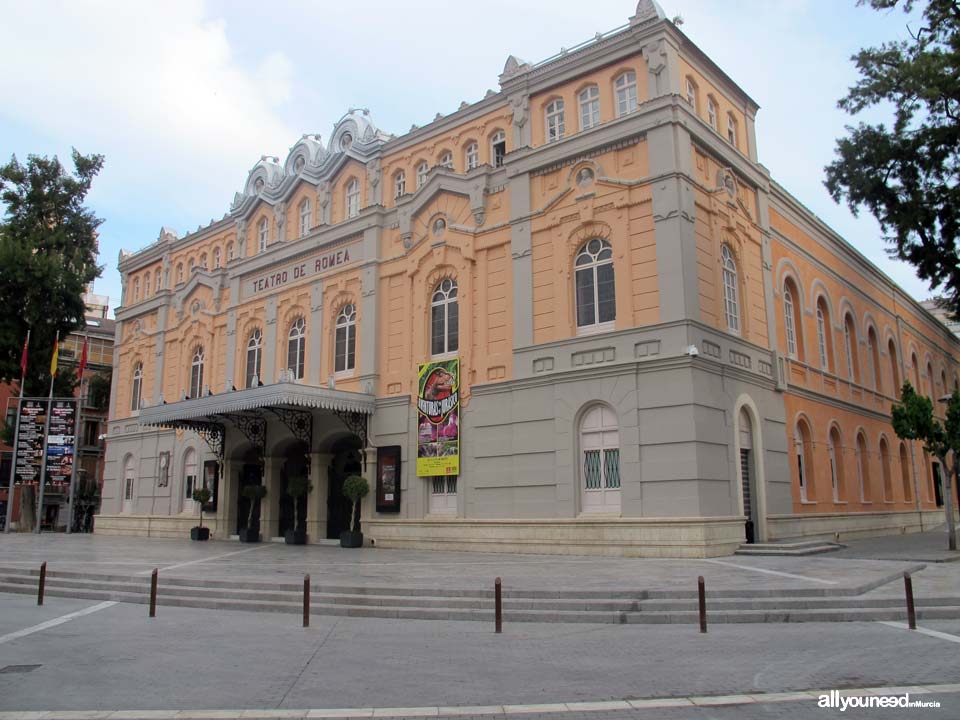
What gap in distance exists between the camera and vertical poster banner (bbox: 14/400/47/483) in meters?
36.4

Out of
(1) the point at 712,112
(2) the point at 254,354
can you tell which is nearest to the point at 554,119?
(1) the point at 712,112

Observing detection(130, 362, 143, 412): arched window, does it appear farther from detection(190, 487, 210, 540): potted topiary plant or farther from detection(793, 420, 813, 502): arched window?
detection(793, 420, 813, 502): arched window

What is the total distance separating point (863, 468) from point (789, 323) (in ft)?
25.6

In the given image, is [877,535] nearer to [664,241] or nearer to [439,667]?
[664,241]

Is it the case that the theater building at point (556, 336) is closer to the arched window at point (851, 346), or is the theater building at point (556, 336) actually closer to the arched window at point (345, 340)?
the arched window at point (345, 340)

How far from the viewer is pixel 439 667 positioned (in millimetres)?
9211

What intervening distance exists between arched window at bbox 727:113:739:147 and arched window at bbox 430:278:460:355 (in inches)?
398

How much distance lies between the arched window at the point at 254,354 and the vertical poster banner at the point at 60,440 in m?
10.6

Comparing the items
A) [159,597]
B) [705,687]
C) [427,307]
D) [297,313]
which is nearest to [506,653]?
[705,687]

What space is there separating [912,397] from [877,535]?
10.6m

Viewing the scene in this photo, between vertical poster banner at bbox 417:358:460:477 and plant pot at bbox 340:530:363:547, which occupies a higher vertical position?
vertical poster banner at bbox 417:358:460:477

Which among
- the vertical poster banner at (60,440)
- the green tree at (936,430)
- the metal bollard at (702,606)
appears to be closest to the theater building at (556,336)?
the green tree at (936,430)

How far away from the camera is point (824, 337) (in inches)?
1209

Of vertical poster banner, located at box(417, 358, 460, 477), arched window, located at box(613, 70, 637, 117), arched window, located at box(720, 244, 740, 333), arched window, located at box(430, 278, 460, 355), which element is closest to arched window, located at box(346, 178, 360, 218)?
arched window, located at box(430, 278, 460, 355)
